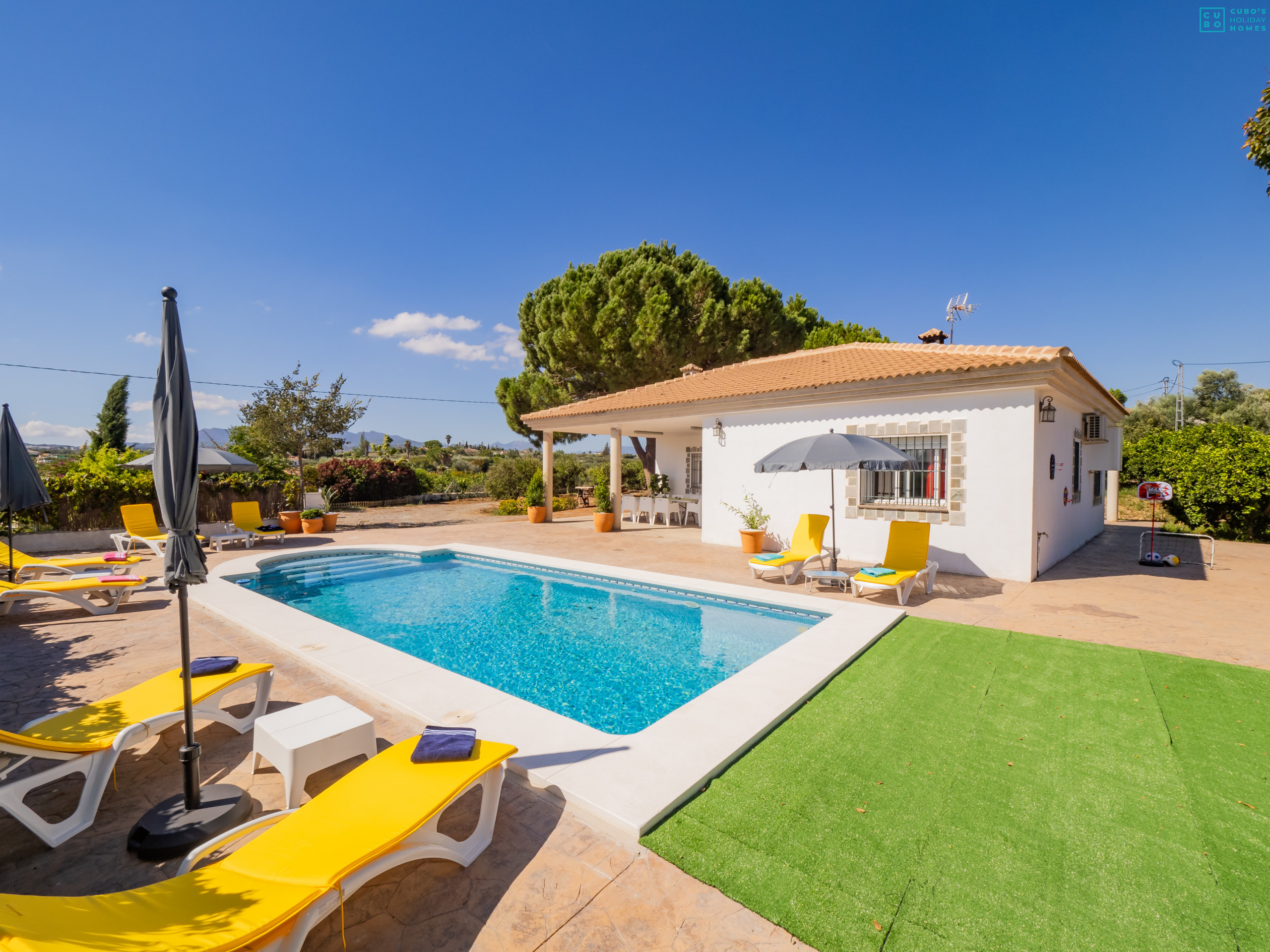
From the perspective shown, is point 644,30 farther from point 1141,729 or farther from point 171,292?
point 1141,729

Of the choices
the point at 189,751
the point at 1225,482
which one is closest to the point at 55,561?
the point at 189,751

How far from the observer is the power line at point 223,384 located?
20.8 meters

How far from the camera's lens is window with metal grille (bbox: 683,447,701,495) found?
2078cm

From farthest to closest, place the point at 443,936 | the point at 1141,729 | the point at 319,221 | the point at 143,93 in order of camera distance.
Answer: the point at 319,221
the point at 143,93
the point at 1141,729
the point at 443,936

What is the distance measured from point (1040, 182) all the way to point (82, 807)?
76.9ft

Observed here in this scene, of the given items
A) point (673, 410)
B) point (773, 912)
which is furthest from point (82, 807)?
point (673, 410)

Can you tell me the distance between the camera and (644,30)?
1295 centimetres

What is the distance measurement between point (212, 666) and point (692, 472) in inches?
698

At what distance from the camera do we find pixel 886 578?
7844 mm

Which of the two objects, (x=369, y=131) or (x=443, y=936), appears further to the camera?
(x=369, y=131)

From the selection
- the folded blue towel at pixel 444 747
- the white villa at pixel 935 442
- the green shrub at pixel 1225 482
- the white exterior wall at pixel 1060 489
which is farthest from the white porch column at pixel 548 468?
the green shrub at pixel 1225 482

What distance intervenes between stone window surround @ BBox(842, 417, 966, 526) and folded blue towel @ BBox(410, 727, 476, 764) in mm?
9689

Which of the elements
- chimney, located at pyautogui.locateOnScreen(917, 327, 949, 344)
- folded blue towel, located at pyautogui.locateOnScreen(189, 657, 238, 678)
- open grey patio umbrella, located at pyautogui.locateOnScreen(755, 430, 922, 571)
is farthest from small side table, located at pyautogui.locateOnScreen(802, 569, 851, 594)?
chimney, located at pyautogui.locateOnScreen(917, 327, 949, 344)

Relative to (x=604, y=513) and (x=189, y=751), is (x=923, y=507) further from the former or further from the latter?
(x=189, y=751)
